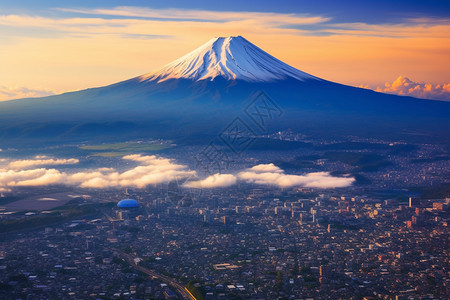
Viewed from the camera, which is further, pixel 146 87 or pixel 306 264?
pixel 146 87

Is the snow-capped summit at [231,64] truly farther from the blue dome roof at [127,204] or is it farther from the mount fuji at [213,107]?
the blue dome roof at [127,204]

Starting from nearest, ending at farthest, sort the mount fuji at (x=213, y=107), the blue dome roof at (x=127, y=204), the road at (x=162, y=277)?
the road at (x=162, y=277) < the blue dome roof at (x=127, y=204) < the mount fuji at (x=213, y=107)

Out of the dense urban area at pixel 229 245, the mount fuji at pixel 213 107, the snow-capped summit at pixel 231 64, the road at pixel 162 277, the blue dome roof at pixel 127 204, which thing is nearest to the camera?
the road at pixel 162 277

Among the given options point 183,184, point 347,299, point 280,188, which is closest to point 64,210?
point 183,184

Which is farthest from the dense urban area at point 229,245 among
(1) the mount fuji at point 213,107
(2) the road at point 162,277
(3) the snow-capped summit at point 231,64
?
(3) the snow-capped summit at point 231,64

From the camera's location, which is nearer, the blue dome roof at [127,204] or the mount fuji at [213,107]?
the blue dome roof at [127,204]

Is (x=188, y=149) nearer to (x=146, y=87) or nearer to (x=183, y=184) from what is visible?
(x=183, y=184)
